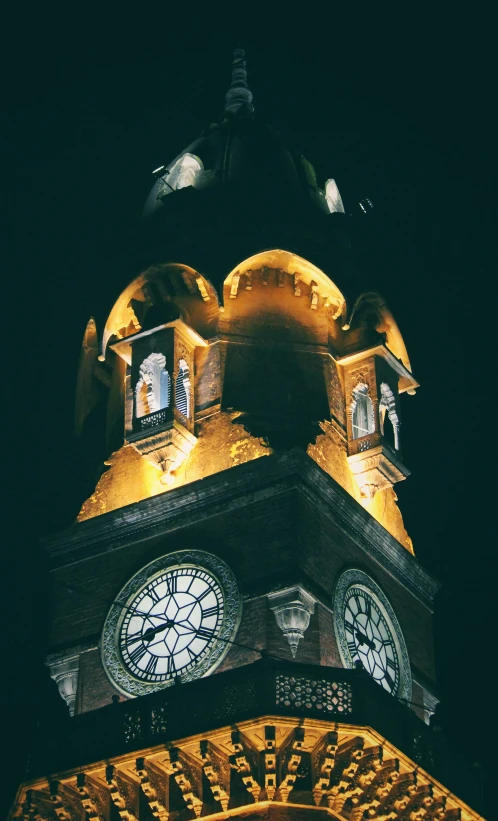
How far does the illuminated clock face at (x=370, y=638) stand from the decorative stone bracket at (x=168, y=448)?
448 cm

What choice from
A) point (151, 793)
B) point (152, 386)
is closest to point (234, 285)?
point (152, 386)

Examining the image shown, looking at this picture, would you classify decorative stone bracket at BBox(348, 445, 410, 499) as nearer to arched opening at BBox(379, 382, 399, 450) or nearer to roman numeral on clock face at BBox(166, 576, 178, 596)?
arched opening at BBox(379, 382, 399, 450)

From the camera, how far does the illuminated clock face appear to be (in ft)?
133

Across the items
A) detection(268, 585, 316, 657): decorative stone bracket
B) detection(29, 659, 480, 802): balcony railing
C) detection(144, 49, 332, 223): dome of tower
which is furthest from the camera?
detection(144, 49, 332, 223): dome of tower

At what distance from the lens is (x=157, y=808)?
37.8 meters

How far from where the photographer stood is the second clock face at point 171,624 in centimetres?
3981

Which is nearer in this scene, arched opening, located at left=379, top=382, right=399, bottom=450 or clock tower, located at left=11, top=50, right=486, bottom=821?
clock tower, located at left=11, top=50, right=486, bottom=821

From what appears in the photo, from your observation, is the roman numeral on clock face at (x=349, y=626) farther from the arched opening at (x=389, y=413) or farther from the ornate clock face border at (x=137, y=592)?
the arched opening at (x=389, y=413)

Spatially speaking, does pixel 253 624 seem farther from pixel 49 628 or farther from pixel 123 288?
pixel 123 288

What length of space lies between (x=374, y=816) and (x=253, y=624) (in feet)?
13.7

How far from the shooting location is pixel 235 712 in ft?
122

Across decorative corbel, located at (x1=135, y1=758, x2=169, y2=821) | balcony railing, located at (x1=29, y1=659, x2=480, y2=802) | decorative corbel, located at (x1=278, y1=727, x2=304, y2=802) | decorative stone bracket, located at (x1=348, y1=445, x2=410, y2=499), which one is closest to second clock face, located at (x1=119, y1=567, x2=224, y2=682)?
balcony railing, located at (x1=29, y1=659, x2=480, y2=802)

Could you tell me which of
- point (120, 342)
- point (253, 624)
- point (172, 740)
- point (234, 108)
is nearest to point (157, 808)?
point (172, 740)

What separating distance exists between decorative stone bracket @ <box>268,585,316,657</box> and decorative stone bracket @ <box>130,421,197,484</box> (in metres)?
4.40
